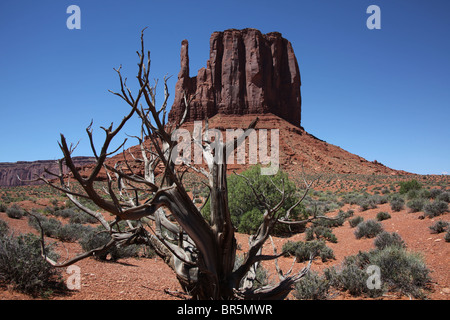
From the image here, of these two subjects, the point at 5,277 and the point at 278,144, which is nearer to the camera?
the point at 5,277

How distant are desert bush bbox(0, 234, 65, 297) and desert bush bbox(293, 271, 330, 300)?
4551 mm

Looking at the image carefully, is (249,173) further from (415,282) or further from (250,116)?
(250,116)

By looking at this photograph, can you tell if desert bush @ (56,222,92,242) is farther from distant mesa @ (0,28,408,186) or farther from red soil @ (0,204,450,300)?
distant mesa @ (0,28,408,186)

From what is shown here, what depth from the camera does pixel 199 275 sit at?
3219 millimetres

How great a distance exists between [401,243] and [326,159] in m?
55.6

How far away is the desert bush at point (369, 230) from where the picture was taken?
35.3 ft

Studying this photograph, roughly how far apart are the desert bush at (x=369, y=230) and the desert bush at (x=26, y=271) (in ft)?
34.1

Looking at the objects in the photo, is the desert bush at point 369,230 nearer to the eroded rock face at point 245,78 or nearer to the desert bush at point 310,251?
the desert bush at point 310,251

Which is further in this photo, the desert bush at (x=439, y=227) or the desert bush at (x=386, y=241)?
the desert bush at (x=439, y=227)

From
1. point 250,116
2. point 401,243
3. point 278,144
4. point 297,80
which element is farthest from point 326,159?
point 401,243

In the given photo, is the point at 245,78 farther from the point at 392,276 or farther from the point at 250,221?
the point at 392,276

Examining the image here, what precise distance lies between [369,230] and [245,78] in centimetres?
6972

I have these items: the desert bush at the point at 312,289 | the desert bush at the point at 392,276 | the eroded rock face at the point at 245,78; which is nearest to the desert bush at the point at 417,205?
the desert bush at the point at 392,276

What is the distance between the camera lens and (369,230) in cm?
1084
